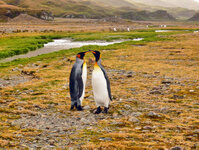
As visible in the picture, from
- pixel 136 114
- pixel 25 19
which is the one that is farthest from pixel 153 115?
pixel 25 19

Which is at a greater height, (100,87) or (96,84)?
(96,84)

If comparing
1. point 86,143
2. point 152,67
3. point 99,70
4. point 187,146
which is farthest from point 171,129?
point 152,67

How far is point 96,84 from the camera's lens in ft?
30.2

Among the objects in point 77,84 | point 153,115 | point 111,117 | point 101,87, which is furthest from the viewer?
point 77,84

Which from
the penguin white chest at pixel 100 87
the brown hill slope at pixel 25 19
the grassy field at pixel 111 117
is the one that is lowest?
the grassy field at pixel 111 117

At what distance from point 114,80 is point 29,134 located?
29.4 ft

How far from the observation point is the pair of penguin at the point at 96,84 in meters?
9.08

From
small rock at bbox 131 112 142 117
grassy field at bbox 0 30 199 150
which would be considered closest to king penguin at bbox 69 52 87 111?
grassy field at bbox 0 30 199 150

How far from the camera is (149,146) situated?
6.00 meters

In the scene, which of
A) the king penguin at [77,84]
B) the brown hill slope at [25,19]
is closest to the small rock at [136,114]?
the king penguin at [77,84]

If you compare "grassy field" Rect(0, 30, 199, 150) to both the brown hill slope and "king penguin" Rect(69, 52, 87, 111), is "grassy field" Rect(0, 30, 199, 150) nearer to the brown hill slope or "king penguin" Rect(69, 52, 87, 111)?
"king penguin" Rect(69, 52, 87, 111)

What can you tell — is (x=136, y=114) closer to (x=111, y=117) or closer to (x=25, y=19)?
(x=111, y=117)

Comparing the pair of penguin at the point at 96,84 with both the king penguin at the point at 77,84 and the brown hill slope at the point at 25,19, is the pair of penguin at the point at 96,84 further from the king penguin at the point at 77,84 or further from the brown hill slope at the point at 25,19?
the brown hill slope at the point at 25,19

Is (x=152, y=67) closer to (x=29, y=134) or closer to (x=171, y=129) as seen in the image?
(x=171, y=129)
